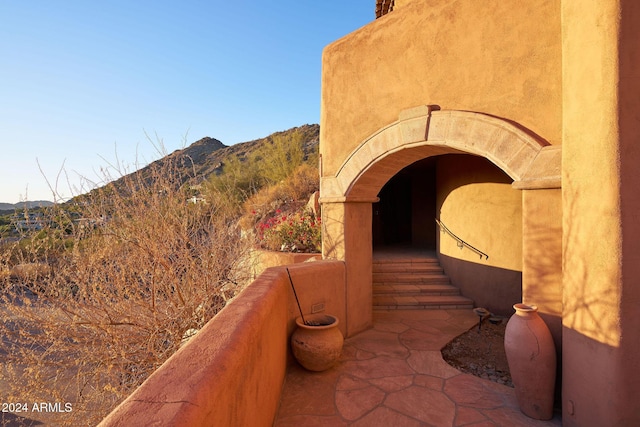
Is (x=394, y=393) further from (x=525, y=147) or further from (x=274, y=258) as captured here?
(x=274, y=258)

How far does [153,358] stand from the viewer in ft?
14.1

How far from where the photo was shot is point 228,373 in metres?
1.59

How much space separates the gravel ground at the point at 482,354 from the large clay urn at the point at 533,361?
68 centimetres

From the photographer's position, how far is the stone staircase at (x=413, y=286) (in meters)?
6.38

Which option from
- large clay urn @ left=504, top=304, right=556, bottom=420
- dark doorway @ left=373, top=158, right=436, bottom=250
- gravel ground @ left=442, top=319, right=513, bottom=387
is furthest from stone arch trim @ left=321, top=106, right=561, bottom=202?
dark doorway @ left=373, top=158, right=436, bottom=250

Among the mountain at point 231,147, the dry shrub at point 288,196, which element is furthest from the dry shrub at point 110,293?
the mountain at point 231,147

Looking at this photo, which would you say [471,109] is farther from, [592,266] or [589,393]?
[589,393]

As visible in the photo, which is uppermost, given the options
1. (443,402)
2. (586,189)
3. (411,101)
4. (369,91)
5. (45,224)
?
(369,91)

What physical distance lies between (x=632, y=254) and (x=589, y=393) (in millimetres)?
1131

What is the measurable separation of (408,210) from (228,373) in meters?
11.5

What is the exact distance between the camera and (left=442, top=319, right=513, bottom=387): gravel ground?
392 cm

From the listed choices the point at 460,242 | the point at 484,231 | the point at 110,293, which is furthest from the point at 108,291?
the point at 484,231

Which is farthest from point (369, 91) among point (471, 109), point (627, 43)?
point (627, 43)

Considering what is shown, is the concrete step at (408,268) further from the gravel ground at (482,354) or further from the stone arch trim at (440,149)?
the stone arch trim at (440,149)
